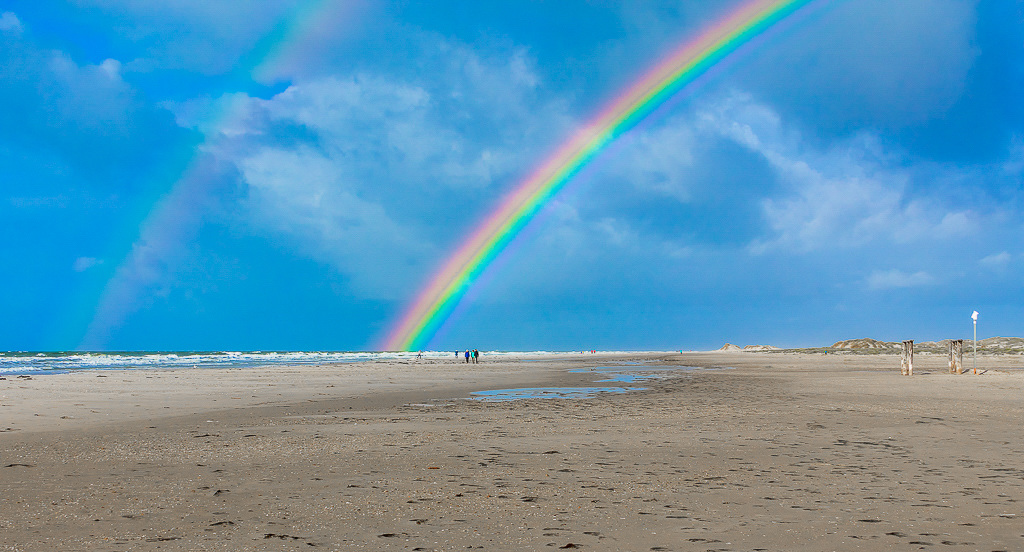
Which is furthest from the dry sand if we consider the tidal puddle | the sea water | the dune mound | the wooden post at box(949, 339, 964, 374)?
the dune mound

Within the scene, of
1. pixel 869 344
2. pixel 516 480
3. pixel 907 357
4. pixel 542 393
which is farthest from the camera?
pixel 869 344

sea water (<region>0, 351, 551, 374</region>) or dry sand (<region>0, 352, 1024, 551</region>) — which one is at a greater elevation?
dry sand (<region>0, 352, 1024, 551</region>)

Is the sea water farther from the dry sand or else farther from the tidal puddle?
the dry sand

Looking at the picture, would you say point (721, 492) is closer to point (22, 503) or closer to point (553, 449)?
point (553, 449)

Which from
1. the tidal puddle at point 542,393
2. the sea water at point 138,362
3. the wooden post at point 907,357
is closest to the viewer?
the tidal puddle at point 542,393

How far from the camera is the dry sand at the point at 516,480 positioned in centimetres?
584

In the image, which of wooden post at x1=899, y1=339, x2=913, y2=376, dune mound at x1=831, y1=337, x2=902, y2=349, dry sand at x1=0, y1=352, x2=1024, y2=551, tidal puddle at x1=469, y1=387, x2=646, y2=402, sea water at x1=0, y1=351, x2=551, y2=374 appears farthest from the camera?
dune mound at x1=831, y1=337, x2=902, y2=349

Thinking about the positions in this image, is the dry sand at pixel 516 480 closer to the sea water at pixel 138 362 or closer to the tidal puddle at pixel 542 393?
the tidal puddle at pixel 542 393

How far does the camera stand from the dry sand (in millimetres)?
5836

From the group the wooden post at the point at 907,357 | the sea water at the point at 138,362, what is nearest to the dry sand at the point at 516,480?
the wooden post at the point at 907,357

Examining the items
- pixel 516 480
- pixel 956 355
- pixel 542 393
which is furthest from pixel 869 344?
pixel 516 480

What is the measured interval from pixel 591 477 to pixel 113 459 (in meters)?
7.39

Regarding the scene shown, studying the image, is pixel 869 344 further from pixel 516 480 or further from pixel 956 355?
pixel 516 480

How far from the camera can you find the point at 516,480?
826 cm
